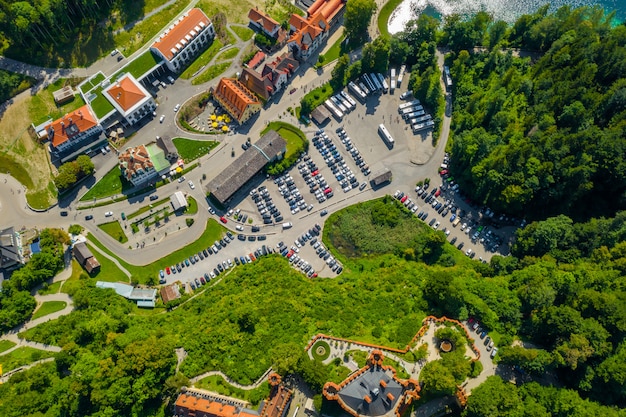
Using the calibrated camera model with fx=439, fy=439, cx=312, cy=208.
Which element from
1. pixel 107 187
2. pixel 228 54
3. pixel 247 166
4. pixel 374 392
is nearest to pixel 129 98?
pixel 107 187

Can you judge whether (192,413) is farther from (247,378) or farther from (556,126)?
(556,126)

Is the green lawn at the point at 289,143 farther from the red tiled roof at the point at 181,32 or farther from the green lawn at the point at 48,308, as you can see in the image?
the green lawn at the point at 48,308

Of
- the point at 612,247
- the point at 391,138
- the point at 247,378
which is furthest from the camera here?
the point at 391,138

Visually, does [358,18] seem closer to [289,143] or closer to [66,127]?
[289,143]

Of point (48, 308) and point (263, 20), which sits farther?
point (263, 20)

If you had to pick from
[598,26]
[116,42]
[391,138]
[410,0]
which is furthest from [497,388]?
[116,42]

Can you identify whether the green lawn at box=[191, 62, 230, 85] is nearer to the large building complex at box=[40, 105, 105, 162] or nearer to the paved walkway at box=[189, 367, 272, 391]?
the large building complex at box=[40, 105, 105, 162]
